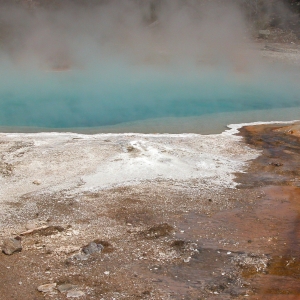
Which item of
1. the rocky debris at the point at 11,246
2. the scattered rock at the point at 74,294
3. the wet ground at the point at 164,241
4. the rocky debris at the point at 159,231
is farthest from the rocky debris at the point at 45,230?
the scattered rock at the point at 74,294

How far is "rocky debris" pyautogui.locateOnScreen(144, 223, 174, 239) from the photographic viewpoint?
17.8ft

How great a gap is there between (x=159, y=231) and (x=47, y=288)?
158 centimetres

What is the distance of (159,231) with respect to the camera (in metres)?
5.52

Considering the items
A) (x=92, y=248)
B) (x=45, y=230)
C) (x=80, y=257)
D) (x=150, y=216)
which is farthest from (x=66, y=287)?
(x=150, y=216)

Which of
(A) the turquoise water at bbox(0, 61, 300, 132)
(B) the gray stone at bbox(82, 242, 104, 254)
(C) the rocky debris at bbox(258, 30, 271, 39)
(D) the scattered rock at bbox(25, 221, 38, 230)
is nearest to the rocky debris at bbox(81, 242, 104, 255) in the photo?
(B) the gray stone at bbox(82, 242, 104, 254)

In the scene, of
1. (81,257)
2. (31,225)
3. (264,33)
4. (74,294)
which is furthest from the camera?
(264,33)

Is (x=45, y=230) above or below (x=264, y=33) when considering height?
below

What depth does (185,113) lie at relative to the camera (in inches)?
476

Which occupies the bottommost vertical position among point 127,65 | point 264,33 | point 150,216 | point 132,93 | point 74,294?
point 74,294

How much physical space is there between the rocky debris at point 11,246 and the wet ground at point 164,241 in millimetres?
53

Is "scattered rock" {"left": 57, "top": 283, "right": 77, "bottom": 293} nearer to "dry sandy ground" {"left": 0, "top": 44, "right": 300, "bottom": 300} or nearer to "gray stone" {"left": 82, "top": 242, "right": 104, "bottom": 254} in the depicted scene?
Result: "dry sandy ground" {"left": 0, "top": 44, "right": 300, "bottom": 300}

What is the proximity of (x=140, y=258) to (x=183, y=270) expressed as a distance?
1.54ft

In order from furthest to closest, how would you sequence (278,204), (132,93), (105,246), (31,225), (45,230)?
1. (132,93)
2. (278,204)
3. (31,225)
4. (45,230)
5. (105,246)

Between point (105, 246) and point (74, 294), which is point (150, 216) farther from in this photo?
point (74, 294)
